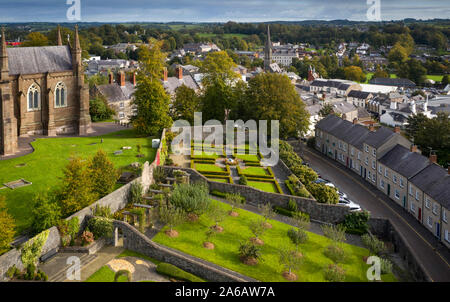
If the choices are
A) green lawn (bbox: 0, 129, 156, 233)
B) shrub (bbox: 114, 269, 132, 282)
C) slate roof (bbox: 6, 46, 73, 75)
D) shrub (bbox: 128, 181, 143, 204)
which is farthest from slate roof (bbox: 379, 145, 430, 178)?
slate roof (bbox: 6, 46, 73, 75)

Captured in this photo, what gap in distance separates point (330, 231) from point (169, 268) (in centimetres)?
1398

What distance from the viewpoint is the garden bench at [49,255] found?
27.1 meters

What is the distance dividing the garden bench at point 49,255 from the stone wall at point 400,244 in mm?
24990

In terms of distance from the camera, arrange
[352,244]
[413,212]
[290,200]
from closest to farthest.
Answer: [352,244] < [290,200] < [413,212]

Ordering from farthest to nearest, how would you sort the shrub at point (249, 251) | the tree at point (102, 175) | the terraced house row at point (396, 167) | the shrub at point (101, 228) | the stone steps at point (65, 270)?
the terraced house row at point (396, 167), the tree at point (102, 175), the shrub at point (101, 228), the shrub at point (249, 251), the stone steps at point (65, 270)

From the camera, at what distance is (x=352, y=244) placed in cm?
3575

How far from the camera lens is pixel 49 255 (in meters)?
27.4

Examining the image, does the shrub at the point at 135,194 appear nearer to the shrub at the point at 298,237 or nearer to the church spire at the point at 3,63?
the shrub at the point at 298,237

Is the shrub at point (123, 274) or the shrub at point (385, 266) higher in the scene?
the shrub at point (123, 274)

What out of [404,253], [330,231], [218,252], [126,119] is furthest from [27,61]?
[404,253]

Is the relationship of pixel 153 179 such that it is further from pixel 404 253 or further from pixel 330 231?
pixel 404 253

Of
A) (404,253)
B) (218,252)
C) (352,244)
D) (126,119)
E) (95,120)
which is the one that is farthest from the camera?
(126,119)

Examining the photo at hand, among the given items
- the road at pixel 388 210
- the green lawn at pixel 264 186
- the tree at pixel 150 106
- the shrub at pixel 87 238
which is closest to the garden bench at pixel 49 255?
the shrub at pixel 87 238

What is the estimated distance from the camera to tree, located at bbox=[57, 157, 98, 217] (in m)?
30.8
